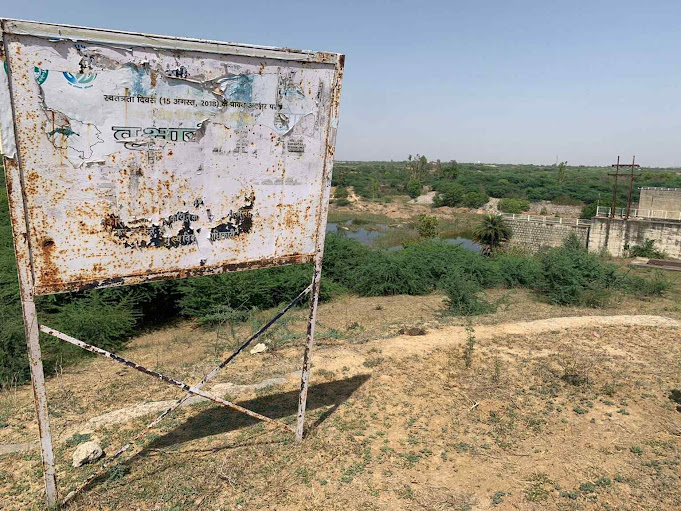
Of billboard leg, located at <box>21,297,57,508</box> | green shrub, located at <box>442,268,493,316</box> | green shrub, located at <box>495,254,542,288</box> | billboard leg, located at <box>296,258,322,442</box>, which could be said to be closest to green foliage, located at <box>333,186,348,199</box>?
green shrub, located at <box>495,254,542,288</box>

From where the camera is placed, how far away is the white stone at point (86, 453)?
374cm

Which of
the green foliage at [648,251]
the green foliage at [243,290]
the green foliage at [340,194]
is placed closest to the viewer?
the green foliage at [243,290]

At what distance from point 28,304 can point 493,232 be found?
88.2ft

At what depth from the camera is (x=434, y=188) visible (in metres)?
69.5

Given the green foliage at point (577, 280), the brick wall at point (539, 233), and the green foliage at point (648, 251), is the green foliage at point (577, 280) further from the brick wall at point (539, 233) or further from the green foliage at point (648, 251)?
the brick wall at point (539, 233)

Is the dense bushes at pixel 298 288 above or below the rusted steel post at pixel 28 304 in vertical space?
below

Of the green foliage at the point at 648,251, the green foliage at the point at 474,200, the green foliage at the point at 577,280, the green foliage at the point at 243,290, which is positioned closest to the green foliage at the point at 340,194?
the green foliage at the point at 474,200

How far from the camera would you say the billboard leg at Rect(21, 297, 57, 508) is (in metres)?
2.83

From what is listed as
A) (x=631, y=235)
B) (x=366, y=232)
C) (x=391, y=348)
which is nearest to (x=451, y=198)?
(x=366, y=232)

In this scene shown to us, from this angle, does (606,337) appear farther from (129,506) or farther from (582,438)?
(129,506)

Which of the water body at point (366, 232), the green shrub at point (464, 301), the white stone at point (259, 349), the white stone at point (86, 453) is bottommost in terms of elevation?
the water body at point (366, 232)

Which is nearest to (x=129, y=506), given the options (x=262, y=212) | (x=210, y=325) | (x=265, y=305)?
(x=262, y=212)

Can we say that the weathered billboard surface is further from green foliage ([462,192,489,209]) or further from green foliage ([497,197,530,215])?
green foliage ([462,192,489,209])

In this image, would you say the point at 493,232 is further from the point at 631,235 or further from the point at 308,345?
the point at 308,345
